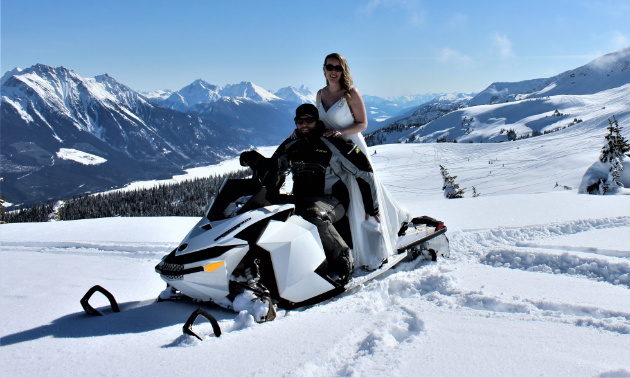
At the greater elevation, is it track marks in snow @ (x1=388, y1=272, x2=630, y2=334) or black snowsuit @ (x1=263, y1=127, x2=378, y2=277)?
black snowsuit @ (x1=263, y1=127, x2=378, y2=277)

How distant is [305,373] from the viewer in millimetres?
1952

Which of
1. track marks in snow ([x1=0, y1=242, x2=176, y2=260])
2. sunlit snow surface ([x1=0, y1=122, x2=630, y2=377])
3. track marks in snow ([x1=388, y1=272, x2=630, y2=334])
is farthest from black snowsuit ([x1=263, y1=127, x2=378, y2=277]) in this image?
track marks in snow ([x1=0, y1=242, x2=176, y2=260])

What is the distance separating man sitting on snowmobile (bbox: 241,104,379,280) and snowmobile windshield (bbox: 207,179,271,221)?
1.03 feet

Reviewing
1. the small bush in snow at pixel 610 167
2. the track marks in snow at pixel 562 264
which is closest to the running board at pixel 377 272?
the track marks in snow at pixel 562 264

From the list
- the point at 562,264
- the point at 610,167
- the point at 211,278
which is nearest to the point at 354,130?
the point at 211,278

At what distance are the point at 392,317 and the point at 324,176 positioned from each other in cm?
217

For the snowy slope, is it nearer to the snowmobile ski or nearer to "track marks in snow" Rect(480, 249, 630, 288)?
"track marks in snow" Rect(480, 249, 630, 288)

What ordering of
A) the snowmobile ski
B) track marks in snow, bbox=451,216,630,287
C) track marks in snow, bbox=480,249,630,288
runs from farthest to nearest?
1. track marks in snow, bbox=451,216,630,287
2. track marks in snow, bbox=480,249,630,288
3. the snowmobile ski

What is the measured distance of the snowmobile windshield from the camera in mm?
3244

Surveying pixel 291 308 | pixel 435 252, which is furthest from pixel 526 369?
pixel 435 252

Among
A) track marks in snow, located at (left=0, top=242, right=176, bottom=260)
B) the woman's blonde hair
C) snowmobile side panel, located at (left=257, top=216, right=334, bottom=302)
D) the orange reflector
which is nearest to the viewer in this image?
the orange reflector

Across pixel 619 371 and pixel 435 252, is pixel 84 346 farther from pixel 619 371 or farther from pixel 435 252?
pixel 435 252

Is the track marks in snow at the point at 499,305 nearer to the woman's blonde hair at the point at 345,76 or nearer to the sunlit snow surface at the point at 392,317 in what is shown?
the sunlit snow surface at the point at 392,317

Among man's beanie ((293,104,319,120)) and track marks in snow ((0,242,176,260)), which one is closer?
man's beanie ((293,104,319,120))
